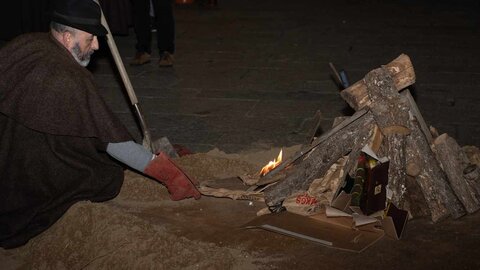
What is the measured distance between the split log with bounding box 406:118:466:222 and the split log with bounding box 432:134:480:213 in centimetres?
4

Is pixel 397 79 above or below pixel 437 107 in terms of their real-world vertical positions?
above

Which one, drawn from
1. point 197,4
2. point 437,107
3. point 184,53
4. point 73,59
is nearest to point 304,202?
point 73,59

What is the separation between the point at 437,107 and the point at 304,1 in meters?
6.45

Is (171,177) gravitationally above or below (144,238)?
above

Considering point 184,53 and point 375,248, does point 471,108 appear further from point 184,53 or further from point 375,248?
point 184,53

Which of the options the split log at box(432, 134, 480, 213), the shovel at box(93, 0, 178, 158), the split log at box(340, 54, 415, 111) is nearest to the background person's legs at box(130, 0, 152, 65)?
the shovel at box(93, 0, 178, 158)

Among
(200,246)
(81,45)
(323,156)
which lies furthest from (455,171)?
(81,45)

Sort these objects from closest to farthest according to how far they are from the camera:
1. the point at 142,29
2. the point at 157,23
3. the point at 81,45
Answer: the point at 81,45 < the point at 157,23 < the point at 142,29

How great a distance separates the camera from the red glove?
13.8 feet

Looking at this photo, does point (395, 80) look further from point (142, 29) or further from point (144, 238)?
point (142, 29)

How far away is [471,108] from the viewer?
6.61 m

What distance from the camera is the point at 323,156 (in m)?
4.49

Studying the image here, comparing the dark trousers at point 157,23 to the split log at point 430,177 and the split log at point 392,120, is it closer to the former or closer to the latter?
the split log at point 392,120

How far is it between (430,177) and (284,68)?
160 inches
